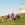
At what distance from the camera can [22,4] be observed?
1.28 m

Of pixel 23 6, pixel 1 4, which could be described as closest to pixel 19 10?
pixel 23 6

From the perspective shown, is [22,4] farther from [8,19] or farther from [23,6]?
[8,19]

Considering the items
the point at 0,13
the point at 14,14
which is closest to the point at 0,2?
the point at 0,13

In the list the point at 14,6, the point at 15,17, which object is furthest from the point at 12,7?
the point at 15,17

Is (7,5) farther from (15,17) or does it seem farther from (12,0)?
(15,17)

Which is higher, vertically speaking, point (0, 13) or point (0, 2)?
point (0, 2)

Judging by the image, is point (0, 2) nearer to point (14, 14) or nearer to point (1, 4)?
point (1, 4)

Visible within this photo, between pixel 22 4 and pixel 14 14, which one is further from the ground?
pixel 22 4

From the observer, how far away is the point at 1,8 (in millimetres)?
Result: 1271

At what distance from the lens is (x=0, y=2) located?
1283 mm

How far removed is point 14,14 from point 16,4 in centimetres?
18

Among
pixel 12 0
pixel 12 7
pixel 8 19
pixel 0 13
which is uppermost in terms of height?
pixel 12 0

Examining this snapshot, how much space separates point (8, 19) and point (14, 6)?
9.8 inches

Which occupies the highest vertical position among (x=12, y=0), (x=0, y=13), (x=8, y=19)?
(x=12, y=0)
